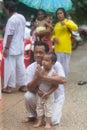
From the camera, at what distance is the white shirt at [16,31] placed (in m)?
8.31

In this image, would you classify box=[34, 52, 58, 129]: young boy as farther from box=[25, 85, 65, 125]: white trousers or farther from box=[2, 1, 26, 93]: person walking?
box=[2, 1, 26, 93]: person walking

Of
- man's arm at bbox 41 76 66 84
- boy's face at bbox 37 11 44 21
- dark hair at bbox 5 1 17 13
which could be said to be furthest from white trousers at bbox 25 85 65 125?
boy's face at bbox 37 11 44 21

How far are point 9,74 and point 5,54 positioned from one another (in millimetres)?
396

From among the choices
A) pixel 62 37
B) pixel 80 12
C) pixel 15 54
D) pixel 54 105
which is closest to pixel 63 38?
pixel 62 37

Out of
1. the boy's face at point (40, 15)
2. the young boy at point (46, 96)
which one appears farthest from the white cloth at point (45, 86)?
the boy's face at point (40, 15)

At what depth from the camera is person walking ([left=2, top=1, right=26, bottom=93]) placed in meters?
8.34

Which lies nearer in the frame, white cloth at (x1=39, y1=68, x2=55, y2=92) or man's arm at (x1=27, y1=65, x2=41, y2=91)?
man's arm at (x1=27, y1=65, x2=41, y2=91)

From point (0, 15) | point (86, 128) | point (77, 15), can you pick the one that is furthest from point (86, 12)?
point (86, 128)

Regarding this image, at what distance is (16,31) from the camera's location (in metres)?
8.40

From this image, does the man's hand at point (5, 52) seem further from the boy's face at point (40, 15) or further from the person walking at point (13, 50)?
the boy's face at point (40, 15)

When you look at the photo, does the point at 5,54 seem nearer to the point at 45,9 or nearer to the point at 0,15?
the point at 45,9

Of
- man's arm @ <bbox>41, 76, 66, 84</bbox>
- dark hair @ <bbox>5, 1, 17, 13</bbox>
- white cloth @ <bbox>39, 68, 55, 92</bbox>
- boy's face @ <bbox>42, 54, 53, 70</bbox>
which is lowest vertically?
white cloth @ <bbox>39, 68, 55, 92</bbox>

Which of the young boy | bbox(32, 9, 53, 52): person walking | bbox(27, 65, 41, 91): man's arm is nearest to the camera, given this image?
bbox(27, 65, 41, 91): man's arm

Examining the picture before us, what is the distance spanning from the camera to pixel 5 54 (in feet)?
27.9
